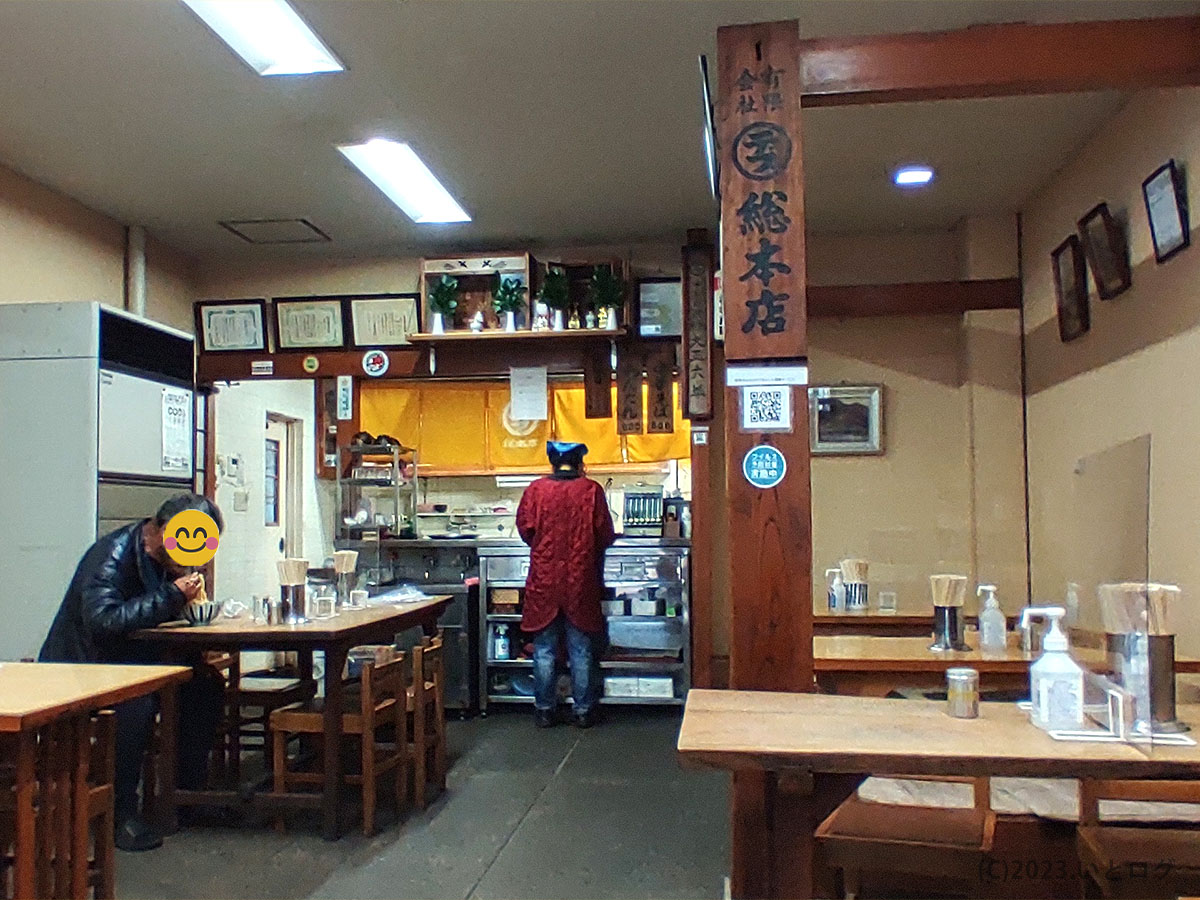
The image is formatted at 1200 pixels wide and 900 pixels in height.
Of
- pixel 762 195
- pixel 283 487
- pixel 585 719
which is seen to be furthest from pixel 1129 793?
pixel 283 487

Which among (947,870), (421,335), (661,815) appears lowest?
(661,815)

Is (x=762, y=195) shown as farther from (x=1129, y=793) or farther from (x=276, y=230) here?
(x=276, y=230)

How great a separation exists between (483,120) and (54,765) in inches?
113

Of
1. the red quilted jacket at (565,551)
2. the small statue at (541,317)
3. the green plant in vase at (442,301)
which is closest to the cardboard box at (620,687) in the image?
the red quilted jacket at (565,551)

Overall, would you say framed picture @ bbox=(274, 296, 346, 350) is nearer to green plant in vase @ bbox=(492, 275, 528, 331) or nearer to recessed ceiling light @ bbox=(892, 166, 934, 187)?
green plant in vase @ bbox=(492, 275, 528, 331)

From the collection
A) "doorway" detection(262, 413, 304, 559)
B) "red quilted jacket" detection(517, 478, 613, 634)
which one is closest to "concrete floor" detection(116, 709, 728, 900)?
"red quilted jacket" detection(517, 478, 613, 634)

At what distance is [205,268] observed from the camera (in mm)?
6488

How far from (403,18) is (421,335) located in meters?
2.70

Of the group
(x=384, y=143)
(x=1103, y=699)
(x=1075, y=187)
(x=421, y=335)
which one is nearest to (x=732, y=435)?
(x=1103, y=699)

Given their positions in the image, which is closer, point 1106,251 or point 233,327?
point 1106,251

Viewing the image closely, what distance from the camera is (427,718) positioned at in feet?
15.3

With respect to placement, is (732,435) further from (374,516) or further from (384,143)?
(374,516)

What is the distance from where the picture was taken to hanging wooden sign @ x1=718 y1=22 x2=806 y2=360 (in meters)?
2.54

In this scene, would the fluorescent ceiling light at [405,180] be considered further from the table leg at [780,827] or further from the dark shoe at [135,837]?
the table leg at [780,827]
